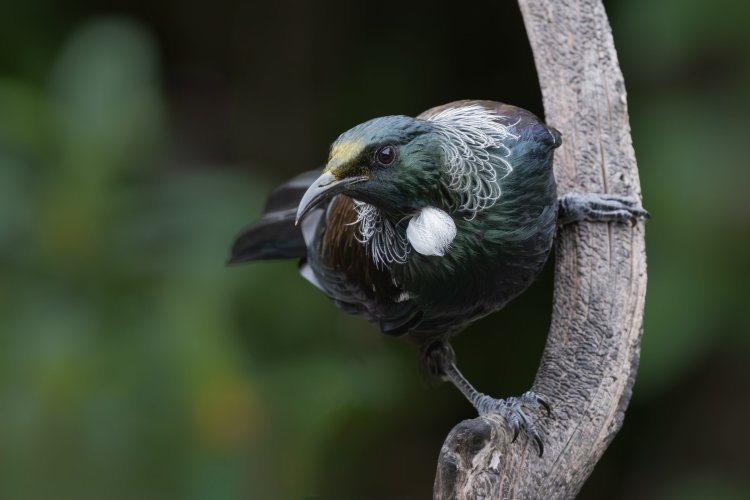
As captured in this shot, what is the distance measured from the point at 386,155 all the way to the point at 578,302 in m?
0.64

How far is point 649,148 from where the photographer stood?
3.24 m

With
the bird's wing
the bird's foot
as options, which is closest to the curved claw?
the bird's foot

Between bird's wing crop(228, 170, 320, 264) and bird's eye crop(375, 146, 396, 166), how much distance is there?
73 cm

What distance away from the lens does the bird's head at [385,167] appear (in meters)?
1.79

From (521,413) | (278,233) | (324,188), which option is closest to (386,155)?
(324,188)

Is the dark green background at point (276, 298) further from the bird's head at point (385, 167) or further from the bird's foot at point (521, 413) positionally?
the bird's head at point (385, 167)

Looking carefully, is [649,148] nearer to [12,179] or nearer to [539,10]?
[539,10]

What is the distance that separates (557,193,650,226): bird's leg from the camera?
225 centimetres

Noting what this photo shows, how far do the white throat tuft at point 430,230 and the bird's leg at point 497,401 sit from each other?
0.38m

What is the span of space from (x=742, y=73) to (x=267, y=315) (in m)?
1.80

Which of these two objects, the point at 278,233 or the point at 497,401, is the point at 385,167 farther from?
the point at 278,233

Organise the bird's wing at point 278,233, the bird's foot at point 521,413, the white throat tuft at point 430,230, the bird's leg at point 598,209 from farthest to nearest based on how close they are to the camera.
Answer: the bird's wing at point 278,233 < the bird's leg at point 598,209 < the bird's foot at point 521,413 < the white throat tuft at point 430,230

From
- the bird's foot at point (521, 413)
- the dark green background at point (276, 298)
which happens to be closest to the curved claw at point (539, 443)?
Result: the bird's foot at point (521, 413)

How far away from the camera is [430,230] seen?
1896 millimetres
